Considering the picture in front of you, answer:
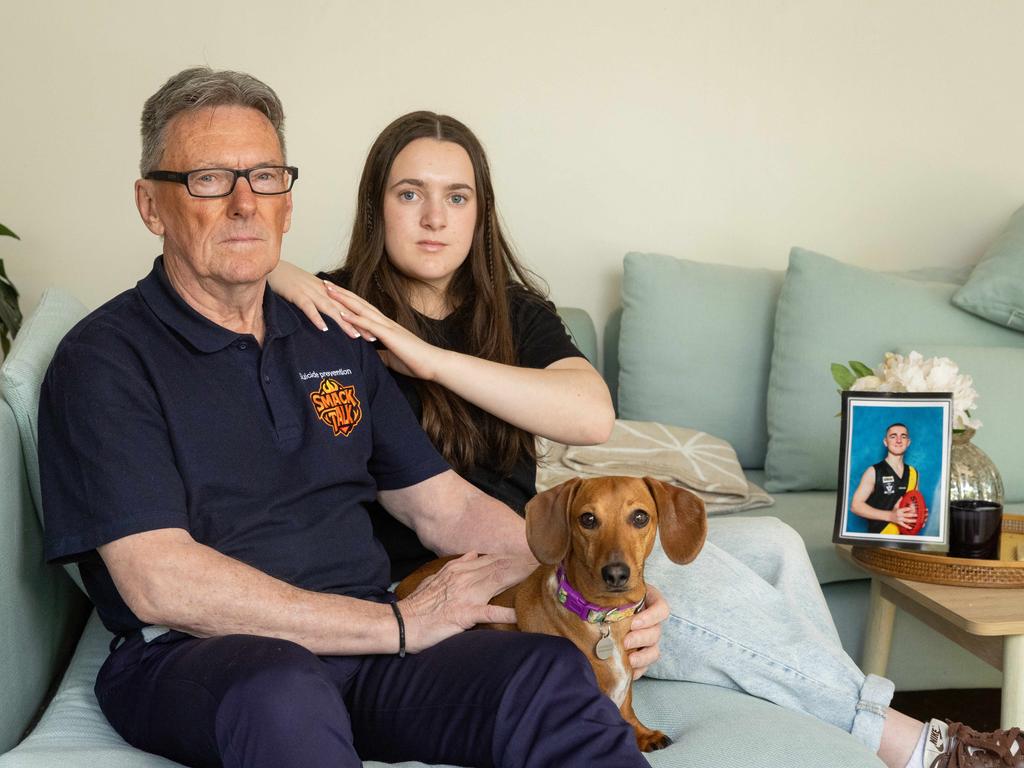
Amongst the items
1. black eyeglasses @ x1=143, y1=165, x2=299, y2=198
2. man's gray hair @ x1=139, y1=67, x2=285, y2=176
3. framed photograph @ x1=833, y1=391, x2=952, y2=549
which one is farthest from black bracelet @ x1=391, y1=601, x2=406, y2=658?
framed photograph @ x1=833, y1=391, x2=952, y2=549

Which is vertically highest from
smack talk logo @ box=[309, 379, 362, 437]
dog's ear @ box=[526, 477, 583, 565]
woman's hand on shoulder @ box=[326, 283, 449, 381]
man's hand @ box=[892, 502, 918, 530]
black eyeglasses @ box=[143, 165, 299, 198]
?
black eyeglasses @ box=[143, 165, 299, 198]

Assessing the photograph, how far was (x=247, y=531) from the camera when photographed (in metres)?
1.56

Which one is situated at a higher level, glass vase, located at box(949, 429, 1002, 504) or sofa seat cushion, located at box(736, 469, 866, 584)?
glass vase, located at box(949, 429, 1002, 504)

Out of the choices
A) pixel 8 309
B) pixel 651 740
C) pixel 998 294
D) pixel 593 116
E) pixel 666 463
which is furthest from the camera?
pixel 593 116

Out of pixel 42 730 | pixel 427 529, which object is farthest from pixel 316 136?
pixel 42 730

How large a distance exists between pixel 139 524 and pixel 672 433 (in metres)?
1.79

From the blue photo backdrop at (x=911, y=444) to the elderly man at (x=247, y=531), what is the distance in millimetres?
826

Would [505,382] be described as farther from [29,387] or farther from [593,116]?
[593,116]

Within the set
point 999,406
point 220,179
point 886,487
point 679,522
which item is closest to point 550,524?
point 679,522

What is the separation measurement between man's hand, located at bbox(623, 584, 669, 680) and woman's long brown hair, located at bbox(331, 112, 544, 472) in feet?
1.61

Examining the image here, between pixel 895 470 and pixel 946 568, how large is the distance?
0.67 ft

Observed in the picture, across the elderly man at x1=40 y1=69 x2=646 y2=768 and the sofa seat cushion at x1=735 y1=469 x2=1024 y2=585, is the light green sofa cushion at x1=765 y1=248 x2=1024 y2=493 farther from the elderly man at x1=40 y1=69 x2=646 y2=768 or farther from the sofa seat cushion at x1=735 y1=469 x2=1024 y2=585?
the elderly man at x1=40 y1=69 x2=646 y2=768

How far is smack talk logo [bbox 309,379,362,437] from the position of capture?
1700 millimetres

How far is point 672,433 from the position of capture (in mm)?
2965
